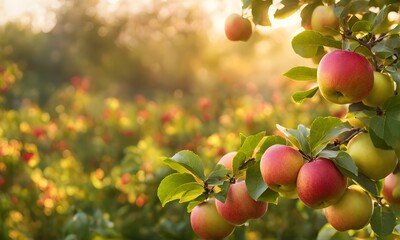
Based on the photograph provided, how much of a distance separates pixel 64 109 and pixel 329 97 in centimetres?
681

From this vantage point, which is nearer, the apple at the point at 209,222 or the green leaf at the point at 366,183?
the green leaf at the point at 366,183

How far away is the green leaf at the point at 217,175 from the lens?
1.27m

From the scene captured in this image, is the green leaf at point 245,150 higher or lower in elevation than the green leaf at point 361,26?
higher

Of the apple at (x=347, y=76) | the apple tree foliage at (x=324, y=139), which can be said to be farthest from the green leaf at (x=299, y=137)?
the apple at (x=347, y=76)

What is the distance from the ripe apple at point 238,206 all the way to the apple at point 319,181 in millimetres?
148

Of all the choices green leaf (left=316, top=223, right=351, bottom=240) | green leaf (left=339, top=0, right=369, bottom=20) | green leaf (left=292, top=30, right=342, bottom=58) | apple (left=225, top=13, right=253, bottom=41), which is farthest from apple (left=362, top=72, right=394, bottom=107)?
green leaf (left=316, top=223, right=351, bottom=240)

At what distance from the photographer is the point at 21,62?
15.1 meters

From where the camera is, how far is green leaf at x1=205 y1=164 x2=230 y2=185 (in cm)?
127

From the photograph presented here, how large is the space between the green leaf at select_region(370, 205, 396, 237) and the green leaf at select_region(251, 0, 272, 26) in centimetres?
55

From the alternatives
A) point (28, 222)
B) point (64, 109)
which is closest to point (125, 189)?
point (28, 222)

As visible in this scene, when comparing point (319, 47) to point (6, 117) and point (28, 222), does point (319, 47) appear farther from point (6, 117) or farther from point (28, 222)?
point (6, 117)

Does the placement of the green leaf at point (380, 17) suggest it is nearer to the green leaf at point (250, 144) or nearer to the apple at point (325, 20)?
the apple at point (325, 20)

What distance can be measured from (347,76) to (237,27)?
511mm

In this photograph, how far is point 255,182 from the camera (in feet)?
4.04
